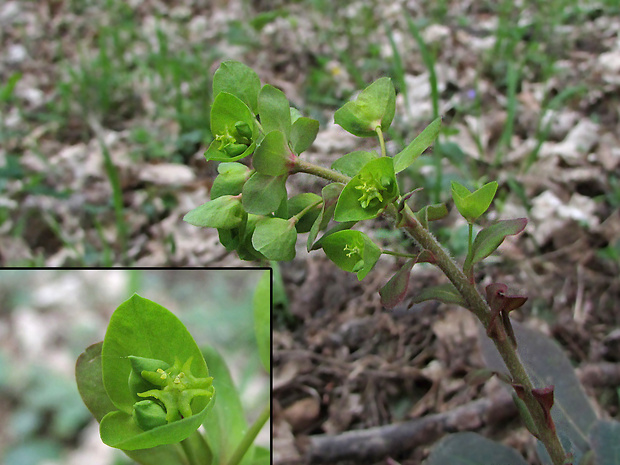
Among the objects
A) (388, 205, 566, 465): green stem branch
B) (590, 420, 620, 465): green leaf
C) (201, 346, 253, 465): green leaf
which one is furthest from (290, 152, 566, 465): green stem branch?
(201, 346, 253, 465): green leaf

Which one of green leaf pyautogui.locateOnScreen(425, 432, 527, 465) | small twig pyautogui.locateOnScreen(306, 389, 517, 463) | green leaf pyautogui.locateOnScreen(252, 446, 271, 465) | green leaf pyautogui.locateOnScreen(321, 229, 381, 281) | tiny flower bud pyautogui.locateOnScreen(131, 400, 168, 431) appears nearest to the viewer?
tiny flower bud pyautogui.locateOnScreen(131, 400, 168, 431)

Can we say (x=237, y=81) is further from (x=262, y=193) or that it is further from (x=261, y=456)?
(x=261, y=456)

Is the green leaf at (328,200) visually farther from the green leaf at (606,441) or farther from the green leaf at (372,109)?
the green leaf at (606,441)

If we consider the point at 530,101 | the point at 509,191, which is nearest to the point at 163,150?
the point at 509,191

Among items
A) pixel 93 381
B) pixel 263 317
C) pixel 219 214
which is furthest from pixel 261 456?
pixel 219 214

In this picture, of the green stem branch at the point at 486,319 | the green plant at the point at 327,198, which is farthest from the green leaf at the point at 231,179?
the green stem branch at the point at 486,319

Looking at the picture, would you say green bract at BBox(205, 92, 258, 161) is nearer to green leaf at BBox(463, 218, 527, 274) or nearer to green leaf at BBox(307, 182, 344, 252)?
green leaf at BBox(307, 182, 344, 252)
